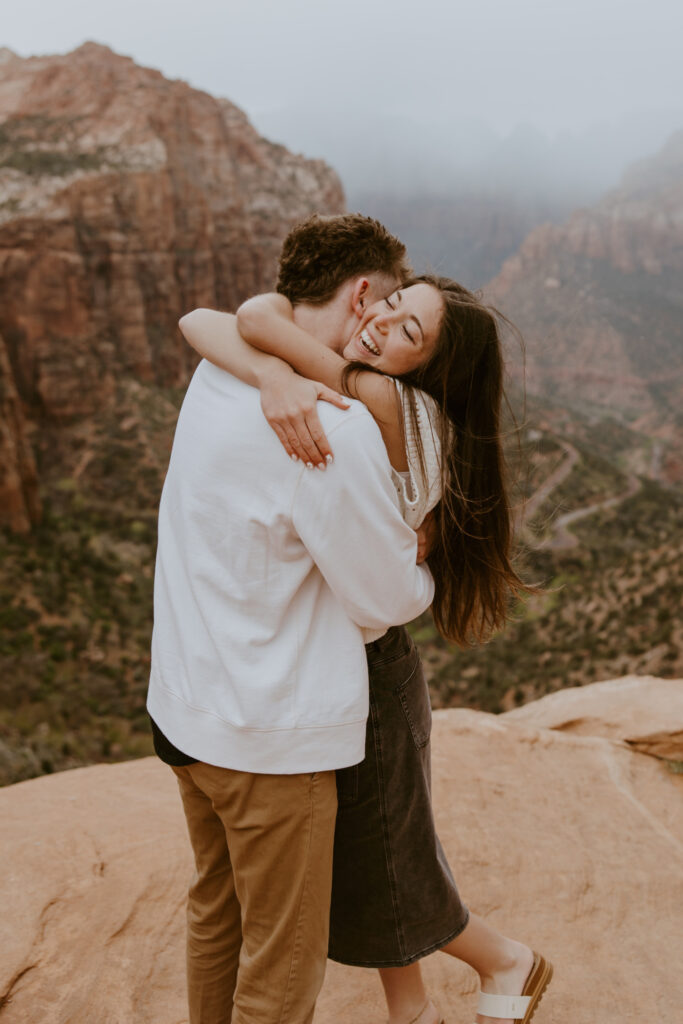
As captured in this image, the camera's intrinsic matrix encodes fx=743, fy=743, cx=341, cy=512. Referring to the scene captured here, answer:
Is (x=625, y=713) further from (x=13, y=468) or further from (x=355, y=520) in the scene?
(x=13, y=468)

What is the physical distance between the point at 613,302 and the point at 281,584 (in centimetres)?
9070

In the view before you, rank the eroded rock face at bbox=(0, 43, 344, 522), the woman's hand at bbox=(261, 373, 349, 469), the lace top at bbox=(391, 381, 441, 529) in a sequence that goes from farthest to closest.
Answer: the eroded rock face at bbox=(0, 43, 344, 522) < the lace top at bbox=(391, 381, 441, 529) < the woman's hand at bbox=(261, 373, 349, 469)

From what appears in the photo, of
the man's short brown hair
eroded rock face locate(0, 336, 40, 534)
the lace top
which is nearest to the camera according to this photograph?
the lace top

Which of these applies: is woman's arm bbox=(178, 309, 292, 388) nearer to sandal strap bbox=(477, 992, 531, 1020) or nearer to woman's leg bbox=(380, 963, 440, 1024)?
woman's leg bbox=(380, 963, 440, 1024)

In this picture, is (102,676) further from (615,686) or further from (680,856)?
(680,856)

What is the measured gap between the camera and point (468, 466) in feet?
6.14

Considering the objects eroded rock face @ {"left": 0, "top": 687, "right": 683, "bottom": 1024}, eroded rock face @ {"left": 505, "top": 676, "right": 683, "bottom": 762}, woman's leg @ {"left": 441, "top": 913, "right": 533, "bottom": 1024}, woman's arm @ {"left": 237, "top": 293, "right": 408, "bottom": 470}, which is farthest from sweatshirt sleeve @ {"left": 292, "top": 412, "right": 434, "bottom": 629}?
eroded rock face @ {"left": 505, "top": 676, "right": 683, "bottom": 762}

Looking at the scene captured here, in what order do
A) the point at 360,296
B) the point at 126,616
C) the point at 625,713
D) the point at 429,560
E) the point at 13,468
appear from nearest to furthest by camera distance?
1. the point at 360,296
2. the point at 429,560
3. the point at 625,713
4. the point at 126,616
5. the point at 13,468

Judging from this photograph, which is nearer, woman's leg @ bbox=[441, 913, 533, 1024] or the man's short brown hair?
the man's short brown hair

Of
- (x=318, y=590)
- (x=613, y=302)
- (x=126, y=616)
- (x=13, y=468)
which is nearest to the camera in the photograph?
(x=318, y=590)

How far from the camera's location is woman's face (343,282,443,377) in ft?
5.78

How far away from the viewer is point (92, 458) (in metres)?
30.4

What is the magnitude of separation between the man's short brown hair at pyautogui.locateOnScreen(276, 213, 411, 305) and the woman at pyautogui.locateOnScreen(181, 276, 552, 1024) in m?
0.10

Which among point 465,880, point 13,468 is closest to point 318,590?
point 465,880
